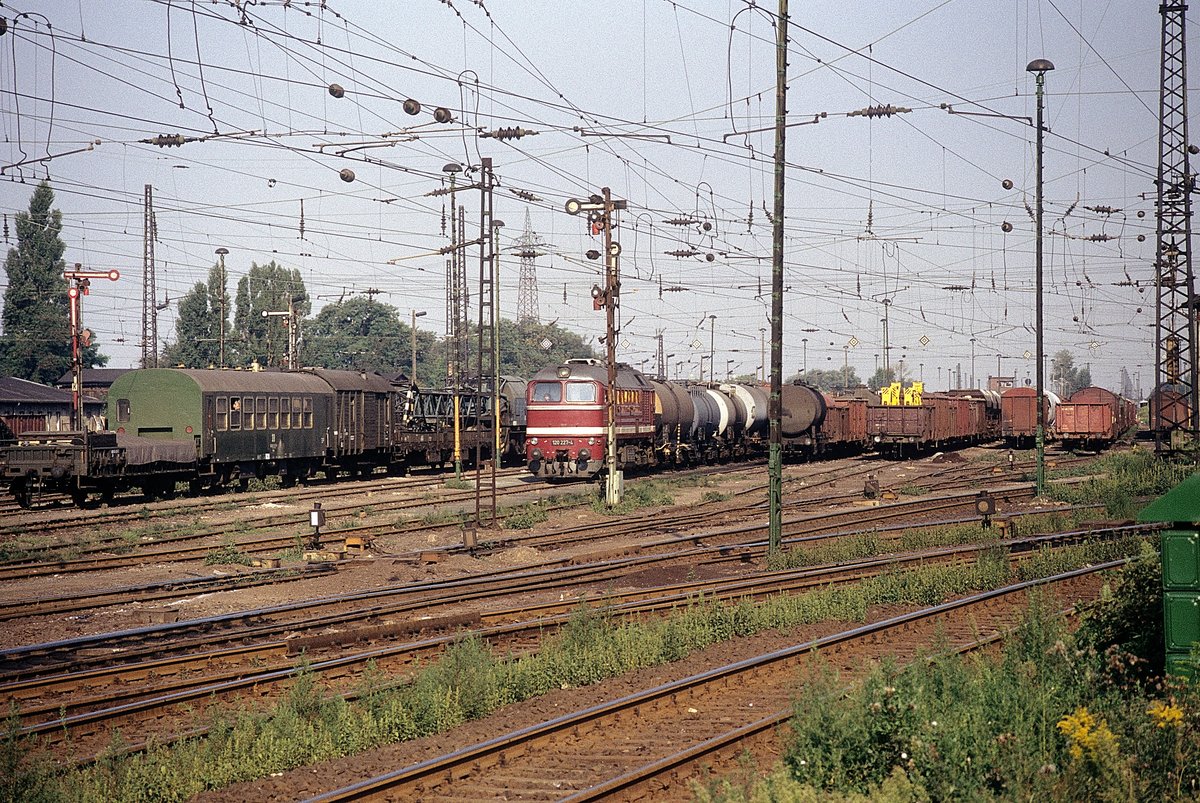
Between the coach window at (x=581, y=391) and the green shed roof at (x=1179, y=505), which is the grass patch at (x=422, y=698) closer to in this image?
the green shed roof at (x=1179, y=505)

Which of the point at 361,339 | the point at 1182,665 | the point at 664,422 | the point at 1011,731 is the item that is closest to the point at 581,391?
the point at 664,422

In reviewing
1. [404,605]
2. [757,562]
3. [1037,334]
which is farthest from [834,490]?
[404,605]

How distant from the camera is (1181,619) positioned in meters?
7.55

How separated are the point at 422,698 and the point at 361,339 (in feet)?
320

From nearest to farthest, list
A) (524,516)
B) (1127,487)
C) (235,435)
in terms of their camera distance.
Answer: (524,516), (1127,487), (235,435)

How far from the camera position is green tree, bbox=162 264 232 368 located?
277ft

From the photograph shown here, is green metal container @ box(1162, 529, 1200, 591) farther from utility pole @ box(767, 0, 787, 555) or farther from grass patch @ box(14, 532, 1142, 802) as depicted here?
utility pole @ box(767, 0, 787, 555)

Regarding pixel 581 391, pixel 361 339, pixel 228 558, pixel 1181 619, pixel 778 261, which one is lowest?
pixel 228 558

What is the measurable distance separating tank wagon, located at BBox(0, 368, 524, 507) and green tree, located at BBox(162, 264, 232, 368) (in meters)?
46.7

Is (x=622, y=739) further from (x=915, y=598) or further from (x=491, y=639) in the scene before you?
(x=915, y=598)

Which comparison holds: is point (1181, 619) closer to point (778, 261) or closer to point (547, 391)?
point (778, 261)

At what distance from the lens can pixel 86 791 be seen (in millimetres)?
7539

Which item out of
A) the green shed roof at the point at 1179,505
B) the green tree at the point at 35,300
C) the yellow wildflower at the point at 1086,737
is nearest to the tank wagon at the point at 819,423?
the green shed roof at the point at 1179,505

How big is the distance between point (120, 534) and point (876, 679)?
65.6ft
